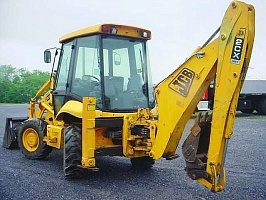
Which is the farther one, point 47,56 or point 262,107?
point 262,107

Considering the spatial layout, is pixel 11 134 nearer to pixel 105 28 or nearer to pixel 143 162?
pixel 143 162

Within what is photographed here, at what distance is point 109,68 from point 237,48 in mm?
1888

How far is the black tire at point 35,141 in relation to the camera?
517 cm

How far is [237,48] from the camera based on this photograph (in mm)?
2920

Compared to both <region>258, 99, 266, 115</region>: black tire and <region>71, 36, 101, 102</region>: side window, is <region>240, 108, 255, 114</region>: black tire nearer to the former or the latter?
<region>258, 99, 266, 115</region>: black tire

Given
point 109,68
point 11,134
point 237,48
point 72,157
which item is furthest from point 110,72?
point 11,134

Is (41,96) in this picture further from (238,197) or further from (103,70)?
(238,197)

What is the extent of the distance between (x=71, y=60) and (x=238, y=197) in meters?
2.57

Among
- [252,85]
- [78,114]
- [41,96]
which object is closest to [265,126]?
[252,85]

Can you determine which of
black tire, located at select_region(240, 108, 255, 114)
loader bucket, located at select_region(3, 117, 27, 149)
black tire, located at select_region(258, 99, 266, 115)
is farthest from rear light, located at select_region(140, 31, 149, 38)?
black tire, located at select_region(258, 99, 266, 115)

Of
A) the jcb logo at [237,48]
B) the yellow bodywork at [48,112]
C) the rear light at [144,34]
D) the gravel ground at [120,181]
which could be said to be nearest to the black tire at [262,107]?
the gravel ground at [120,181]

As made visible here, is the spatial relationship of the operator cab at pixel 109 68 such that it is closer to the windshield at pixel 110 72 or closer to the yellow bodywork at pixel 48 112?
the windshield at pixel 110 72

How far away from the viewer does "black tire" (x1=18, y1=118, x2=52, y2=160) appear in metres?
5.17

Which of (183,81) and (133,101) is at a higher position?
(183,81)
